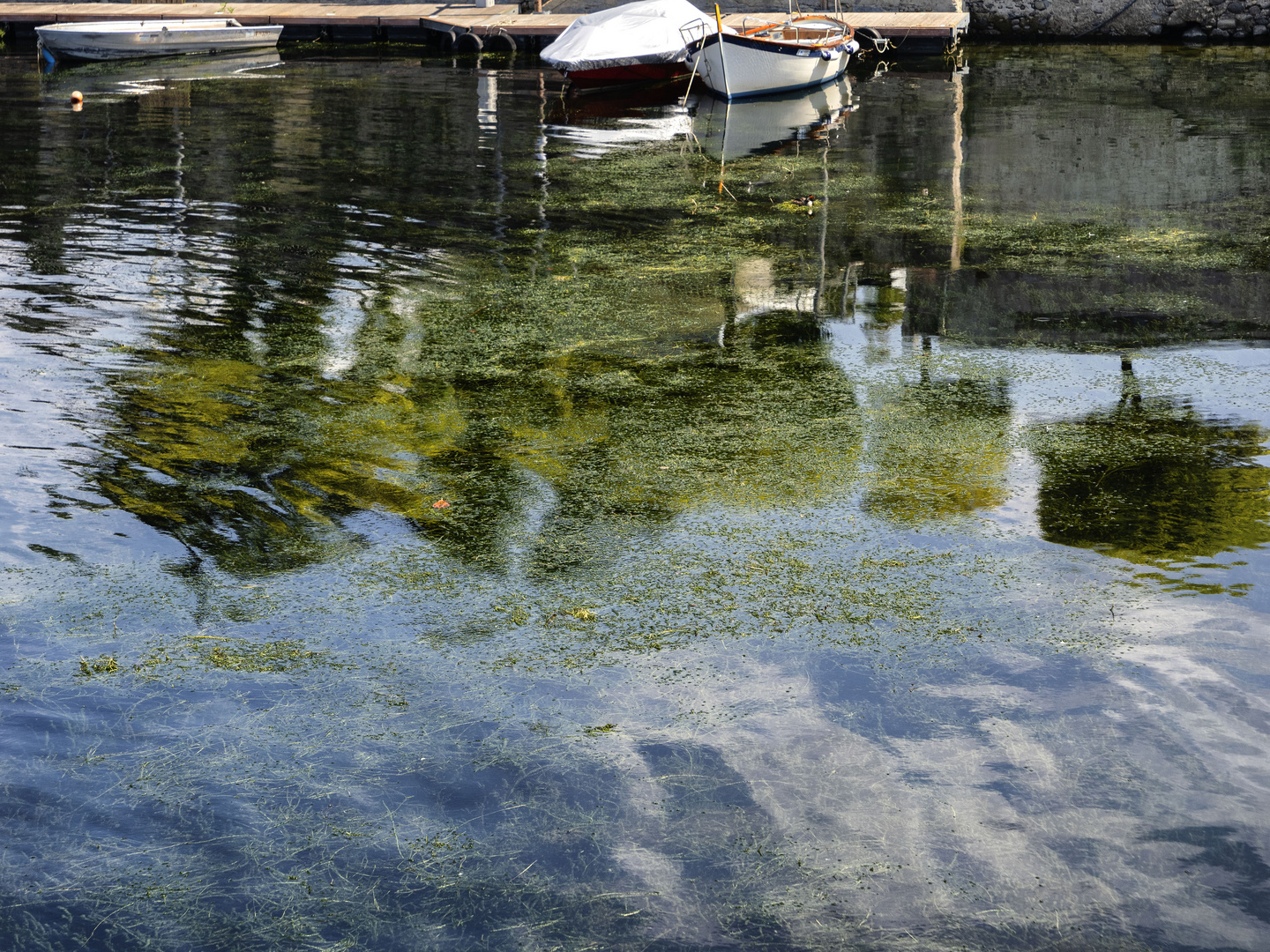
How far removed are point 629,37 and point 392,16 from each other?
640 centimetres

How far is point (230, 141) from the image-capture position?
428 inches

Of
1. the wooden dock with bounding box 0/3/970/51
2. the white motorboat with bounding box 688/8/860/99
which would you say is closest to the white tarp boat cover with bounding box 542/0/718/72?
the white motorboat with bounding box 688/8/860/99

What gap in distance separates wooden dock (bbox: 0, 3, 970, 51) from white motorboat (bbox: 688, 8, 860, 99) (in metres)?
3.82

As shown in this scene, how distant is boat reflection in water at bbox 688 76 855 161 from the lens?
10914 millimetres

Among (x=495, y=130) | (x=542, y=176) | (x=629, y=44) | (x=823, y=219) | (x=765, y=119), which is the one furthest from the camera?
(x=629, y=44)

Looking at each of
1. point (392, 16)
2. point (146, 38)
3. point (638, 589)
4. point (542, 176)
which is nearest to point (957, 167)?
point (542, 176)

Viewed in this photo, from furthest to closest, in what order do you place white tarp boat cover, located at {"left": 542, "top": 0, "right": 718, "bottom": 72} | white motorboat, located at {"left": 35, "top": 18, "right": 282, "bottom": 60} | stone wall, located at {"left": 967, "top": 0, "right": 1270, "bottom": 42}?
stone wall, located at {"left": 967, "top": 0, "right": 1270, "bottom": 42} → white motorboat, located at {"left": 35, "top": 18, "right": 282, "bottom": 60} → white tarp boat cover, located at {"left": 542, "top": 0, "right": 718, "bottom": 72}

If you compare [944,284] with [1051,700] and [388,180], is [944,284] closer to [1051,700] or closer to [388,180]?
[1051,700]

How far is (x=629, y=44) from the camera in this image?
1511 centimetres

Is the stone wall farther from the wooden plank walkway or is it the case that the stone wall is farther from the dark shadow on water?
the dark shadow on water

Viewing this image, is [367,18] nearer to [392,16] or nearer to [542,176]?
[392,16]

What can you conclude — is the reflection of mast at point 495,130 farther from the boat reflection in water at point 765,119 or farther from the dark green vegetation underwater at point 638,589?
the boat reflection in water at point 765,119

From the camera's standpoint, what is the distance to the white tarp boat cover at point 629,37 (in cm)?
1488

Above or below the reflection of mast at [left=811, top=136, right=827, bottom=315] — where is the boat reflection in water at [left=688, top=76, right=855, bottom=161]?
above
